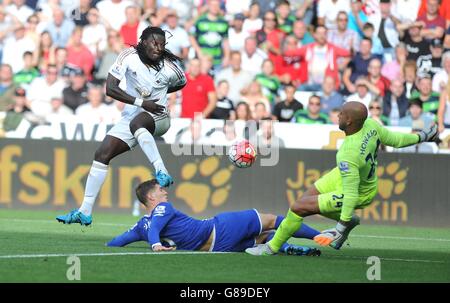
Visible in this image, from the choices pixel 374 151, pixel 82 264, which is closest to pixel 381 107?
pixel 374 151

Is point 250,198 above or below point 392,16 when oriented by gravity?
below

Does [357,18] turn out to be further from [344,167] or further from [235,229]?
[344,167]

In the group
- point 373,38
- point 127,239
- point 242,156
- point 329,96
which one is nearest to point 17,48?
point 329,96

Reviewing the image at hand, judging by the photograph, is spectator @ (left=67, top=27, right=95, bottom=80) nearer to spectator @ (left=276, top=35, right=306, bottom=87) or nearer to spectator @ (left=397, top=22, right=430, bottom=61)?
spectator @ (left=276, top=35, right=306, bottom=87)

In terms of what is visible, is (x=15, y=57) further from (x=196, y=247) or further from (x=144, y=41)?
(x=196, y=247)

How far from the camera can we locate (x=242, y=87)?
2016 centimetres

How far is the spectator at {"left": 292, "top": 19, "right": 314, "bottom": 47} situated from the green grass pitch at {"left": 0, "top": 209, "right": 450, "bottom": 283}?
731cm

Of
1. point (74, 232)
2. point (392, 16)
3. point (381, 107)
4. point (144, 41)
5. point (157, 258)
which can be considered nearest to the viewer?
point (157, 258)

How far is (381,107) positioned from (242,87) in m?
2.59

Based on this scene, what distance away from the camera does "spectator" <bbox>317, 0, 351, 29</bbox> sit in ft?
69.9

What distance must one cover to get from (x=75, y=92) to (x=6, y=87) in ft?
4.35

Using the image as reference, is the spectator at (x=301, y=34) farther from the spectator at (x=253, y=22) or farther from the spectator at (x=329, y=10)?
the spectator at (x=253, y=22)

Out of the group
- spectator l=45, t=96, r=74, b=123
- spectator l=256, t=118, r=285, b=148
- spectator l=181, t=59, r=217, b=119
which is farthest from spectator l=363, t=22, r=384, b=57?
spectator l=45, t=96, r=74, b=123

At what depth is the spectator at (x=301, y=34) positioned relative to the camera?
69.1 feet
